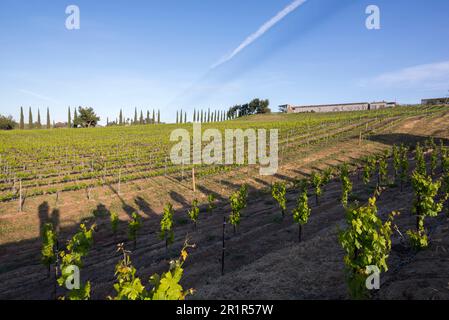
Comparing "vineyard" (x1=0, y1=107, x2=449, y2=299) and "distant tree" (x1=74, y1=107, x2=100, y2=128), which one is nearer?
"vineyard" (x1=0, y1=107, x2=449, y2=299)

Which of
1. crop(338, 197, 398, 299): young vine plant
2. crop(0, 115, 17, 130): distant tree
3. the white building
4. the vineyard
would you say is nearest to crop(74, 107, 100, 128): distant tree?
crop(0, 115, 17, 130): distant tree

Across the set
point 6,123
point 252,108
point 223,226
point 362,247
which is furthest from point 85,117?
point 362,247

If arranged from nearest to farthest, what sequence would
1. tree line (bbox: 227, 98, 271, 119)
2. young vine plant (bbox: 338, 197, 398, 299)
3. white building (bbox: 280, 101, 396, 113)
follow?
young vine plant (bbox: 338, 197, 398, 299) < white building (bbox: 280, 101, 396, 113) < tree line (bbox: 227, 98, 271, 119)

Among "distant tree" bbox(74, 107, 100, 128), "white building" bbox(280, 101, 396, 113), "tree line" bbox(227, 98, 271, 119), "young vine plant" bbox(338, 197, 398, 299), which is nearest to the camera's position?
"young vine plant" bbox(338, 197, 398, 299)

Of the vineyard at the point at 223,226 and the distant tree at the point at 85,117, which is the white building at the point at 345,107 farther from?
the distant tree at the point at 85,117

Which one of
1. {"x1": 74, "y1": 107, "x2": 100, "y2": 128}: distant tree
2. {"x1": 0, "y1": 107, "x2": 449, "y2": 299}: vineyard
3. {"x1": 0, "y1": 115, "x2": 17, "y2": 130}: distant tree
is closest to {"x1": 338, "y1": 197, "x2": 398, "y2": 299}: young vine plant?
{"x1": 0, "y1": 107, "x2": 449, "y2": 299}: vineyard

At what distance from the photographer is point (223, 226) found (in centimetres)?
1221

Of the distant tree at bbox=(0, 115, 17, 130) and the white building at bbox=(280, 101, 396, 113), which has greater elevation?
the white building at bbox=(280, 101, 396, 113)

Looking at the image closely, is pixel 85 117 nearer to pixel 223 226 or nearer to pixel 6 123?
pixel 6 123

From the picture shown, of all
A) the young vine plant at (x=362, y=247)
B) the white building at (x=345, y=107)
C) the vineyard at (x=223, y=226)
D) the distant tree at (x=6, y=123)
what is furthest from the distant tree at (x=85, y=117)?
the young vine plant at (x=362, y=247)

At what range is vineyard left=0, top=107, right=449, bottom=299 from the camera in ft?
27.8

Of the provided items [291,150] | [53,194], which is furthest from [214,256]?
[291,150]

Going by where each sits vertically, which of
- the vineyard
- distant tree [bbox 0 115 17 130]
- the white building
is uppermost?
the white building

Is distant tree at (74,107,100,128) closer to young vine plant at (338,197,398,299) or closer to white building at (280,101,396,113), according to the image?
white building at (280,101,396,113)
